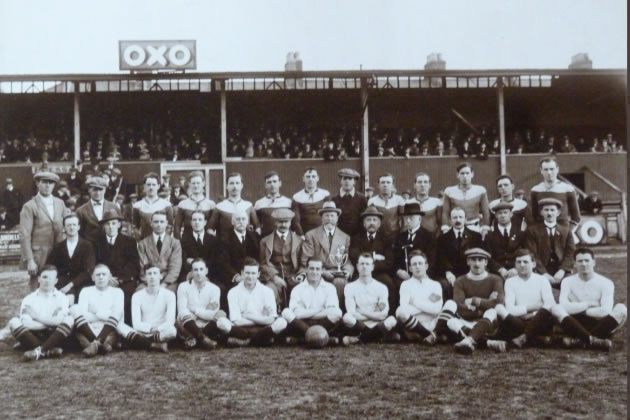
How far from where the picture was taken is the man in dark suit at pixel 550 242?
5984 millimetres

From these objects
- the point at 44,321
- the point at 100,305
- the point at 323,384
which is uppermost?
the point at 100,305

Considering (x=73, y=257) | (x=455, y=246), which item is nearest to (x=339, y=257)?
(x=455, y=246)

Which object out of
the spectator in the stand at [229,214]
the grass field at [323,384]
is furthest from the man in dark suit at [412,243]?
the spectator in the stand at [229,214]

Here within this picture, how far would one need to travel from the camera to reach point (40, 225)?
629cm

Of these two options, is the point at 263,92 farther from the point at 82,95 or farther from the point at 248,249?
the point at 248,249

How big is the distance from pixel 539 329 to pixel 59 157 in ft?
42.6

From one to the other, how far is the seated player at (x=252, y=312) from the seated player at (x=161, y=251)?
0.64 metres

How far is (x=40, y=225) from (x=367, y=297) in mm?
3202

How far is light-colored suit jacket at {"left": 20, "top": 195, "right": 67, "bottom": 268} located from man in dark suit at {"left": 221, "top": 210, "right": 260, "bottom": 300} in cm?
165

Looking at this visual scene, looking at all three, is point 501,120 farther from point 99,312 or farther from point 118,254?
point 99,312

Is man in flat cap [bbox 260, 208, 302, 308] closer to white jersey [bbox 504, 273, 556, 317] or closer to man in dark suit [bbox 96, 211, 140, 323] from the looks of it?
man in dark suit [bbox 96, 211, 140, 323]

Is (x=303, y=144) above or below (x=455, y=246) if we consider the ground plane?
above

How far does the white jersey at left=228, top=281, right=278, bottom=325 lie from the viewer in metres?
5.58

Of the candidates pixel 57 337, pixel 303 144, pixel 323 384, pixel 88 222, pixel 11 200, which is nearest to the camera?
pixel 323 384
